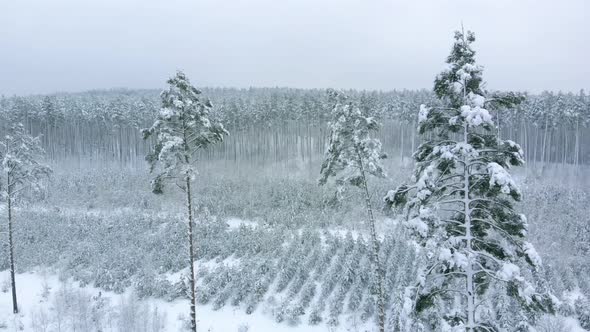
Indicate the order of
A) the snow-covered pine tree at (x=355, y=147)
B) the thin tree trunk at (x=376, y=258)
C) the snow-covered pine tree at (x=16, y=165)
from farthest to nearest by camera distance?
the snow-covered pine tree at (x=16, y=165)
the snow-covered pine tree at (x=355, y=147)
the thin tree trunk at (x=376, y=258)

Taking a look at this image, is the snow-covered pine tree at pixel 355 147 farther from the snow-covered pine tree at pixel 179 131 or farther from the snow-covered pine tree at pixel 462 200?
the snow-covered pine tree at pixel 462 200

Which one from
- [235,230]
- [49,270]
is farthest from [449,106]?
[49,270]

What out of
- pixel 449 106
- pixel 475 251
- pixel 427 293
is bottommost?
pixel 427 293

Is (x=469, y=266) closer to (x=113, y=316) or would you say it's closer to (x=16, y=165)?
(x=113, y=316)

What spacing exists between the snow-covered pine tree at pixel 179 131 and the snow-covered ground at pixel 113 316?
5.97 m

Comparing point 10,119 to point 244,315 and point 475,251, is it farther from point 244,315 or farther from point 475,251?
point 475,251

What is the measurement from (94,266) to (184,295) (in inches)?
334

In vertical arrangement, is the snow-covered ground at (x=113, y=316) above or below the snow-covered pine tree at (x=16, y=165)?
below

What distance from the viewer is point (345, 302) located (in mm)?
23047

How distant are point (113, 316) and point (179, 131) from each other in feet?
39.2

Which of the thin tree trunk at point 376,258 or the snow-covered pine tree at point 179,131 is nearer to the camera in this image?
the snow-covered pine tree at point 179,131

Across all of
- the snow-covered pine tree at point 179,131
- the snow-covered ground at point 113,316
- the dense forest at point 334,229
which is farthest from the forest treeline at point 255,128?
the snow-covered pine tree at point 179,131

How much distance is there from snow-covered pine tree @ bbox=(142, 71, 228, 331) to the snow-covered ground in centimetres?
597

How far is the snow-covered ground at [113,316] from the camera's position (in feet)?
65.4
